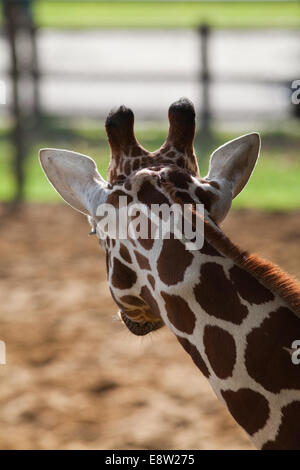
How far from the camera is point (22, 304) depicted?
5578 millimetres

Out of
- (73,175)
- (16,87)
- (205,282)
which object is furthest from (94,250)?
(205,282)

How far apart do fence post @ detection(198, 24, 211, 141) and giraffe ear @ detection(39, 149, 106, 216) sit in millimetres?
8838

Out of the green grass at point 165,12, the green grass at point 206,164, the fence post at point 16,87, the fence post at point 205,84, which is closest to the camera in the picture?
the green grass at point 206,164

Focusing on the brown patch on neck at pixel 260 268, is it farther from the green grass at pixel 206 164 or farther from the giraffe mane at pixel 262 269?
the green grass at pixel 206 164

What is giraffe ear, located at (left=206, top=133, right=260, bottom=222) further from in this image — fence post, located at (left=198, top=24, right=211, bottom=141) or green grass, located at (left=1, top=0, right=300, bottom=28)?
green grass, located at (left=1, top=0, right=300, bottom=28)

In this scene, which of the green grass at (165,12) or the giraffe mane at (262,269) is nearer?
the giraffe mane at (262,269)

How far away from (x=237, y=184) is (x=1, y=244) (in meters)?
5.10

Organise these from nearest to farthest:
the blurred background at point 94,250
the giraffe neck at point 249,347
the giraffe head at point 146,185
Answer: the giraffe neck at point 249,347
the giraffe head at point 146,185
the blurred background at point 94,250

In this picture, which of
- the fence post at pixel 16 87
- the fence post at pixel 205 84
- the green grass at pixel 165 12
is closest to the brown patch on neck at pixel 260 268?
the fence post at pixel 16 87

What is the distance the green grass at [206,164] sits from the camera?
343 inches

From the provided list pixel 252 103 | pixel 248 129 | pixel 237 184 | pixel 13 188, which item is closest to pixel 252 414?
pixel 237 184

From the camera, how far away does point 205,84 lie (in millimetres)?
10891

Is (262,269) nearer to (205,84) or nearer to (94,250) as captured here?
(94,250)

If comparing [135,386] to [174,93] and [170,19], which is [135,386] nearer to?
[174,93]
